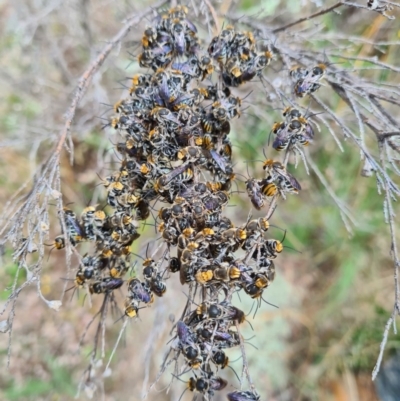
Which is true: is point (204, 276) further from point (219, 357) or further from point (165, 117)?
point (165, 117)

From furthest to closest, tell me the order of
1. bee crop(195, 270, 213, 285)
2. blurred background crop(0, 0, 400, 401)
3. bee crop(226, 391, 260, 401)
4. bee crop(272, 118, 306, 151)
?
blurred background crop(0, 0, 400, 401) → bee crop(272, 118, 306, 151) → bee crop(226, 391, 260, 401) → bee crop(195, 270, 213, 285)

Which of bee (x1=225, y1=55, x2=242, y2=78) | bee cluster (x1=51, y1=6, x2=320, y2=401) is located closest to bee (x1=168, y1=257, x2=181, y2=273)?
bee cluster (x1=51, y1=6, x2=320, y2=401)

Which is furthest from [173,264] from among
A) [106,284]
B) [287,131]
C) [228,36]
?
[228,36]

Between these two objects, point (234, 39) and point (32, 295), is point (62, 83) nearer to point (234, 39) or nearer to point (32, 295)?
point (32, 295)

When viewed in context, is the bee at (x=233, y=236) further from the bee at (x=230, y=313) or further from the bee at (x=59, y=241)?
the bee at (x=59, y=241)

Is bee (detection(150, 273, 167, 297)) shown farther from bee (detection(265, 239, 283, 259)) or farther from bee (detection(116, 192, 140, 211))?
bee (detection(265, 239, 283, 259))

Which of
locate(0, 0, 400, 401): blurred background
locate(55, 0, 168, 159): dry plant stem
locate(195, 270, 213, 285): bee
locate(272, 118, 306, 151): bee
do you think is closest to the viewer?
locate(195, 270, 213, 285): bee

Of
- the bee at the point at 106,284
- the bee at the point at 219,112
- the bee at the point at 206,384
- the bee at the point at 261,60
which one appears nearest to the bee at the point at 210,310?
the bee at the point at 206,384

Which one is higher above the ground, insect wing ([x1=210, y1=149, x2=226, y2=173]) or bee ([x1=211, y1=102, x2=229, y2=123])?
bee ([x1=211, y1=102, x2=229, y2=123])

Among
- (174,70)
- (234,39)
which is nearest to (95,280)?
(174,70)
